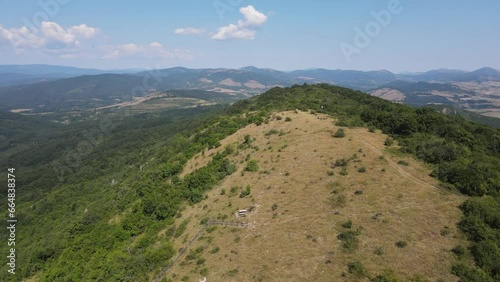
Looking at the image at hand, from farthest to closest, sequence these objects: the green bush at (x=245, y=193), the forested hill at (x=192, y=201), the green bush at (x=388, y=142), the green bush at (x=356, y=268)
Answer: the green bush at (x=388, y=142) < the green bush at (x=245, y=193) < the forested hill at (x=192, y=201) < the green bush at (x=356, y=268)

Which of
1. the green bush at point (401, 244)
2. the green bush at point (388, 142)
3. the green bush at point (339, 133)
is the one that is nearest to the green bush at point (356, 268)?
the green bush at point (401, 244)

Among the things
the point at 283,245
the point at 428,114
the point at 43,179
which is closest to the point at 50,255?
the point at 283,245

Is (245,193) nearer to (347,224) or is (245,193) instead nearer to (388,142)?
(347,224)

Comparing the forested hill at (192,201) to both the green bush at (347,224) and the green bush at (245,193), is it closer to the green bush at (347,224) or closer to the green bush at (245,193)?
the green bush at (245,193)

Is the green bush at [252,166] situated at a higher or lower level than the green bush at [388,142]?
lower

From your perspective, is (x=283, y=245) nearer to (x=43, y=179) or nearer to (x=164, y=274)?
(x=164, y=274)

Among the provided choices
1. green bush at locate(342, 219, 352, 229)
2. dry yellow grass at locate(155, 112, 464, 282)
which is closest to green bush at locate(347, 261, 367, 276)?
dry yellow grass at locate(155, 112, 464, 282)

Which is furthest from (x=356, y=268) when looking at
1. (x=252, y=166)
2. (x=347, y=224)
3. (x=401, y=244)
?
(x=252, y=166)

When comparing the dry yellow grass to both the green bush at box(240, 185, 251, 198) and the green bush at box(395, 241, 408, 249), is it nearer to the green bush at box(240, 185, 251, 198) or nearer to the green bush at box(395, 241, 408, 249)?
the green bush at box(395, 241, 408, 249)
